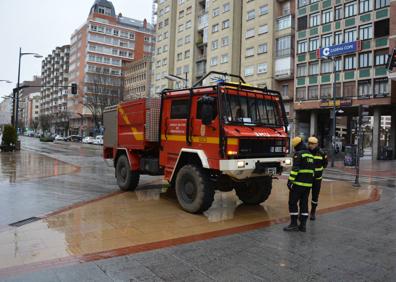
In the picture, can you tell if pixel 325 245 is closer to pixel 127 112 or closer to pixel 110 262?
pixel 110 262

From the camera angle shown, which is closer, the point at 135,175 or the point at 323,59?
the point at 135,175

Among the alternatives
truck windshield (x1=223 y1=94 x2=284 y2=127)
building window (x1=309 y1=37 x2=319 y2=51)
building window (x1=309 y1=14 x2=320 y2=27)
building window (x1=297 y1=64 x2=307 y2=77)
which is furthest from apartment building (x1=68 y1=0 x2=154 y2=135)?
truck windshield (x1=223 y1=94 x2=284 y2=127)

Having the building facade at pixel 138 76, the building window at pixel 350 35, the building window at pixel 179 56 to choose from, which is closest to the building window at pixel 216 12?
the building window at pixel 179 56

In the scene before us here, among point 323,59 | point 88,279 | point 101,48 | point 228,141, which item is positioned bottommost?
point 88,279

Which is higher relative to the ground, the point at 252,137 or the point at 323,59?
the point at 323,59

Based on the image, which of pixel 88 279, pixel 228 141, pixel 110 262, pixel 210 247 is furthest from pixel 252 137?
pixel 88 279

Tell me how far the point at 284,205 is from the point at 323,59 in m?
35.2

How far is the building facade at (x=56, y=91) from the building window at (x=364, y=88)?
82.4 m

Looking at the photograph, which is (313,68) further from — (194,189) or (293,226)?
(293,226)

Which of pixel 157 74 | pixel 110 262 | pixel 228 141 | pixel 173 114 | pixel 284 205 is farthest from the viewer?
pixel 157 74

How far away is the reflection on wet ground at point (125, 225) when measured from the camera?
574 centimetres

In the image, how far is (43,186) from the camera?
11828mm

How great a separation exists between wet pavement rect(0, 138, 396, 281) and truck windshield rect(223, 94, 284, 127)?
2076 millimetres

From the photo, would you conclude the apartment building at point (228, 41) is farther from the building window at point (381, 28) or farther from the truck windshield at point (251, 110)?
the truck windshield at point (251, 110)
